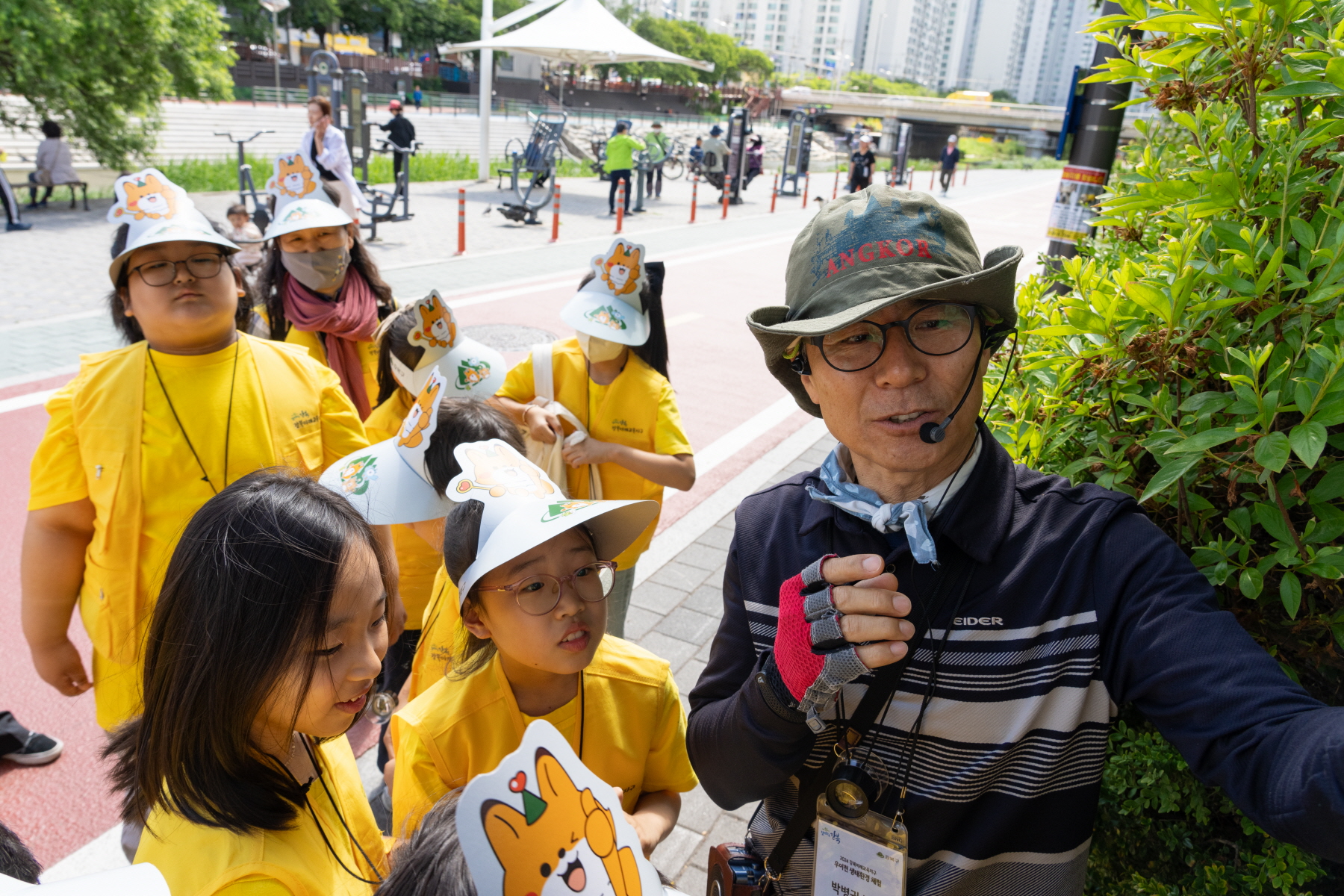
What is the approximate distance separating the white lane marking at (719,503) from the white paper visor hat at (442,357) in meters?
1.63

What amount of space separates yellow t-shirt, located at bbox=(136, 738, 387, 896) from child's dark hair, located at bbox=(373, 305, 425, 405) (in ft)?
5.77

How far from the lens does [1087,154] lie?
223 inches

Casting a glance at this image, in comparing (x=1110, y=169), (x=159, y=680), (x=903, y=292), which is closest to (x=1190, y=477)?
(x=903, y=292)

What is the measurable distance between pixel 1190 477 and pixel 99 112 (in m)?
20.0

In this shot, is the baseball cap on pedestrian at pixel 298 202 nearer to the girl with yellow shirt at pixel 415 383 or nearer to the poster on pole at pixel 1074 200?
the girl with yellow shirt at pixel 415 383

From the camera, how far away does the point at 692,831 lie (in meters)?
3.16

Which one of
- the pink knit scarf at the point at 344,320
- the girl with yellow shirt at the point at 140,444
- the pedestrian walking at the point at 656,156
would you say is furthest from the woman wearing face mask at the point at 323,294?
the pedestrian walking at the point at 656,156

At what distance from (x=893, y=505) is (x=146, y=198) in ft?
7.84

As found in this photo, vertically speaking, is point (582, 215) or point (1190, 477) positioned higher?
point (1190, 477)

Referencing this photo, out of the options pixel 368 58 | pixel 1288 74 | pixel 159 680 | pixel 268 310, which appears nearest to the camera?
pixel 1288 74

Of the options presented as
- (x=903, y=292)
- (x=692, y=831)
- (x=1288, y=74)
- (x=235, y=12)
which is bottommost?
(x=692, y=831)

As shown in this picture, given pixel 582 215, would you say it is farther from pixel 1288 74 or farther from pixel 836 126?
pixel 836 126

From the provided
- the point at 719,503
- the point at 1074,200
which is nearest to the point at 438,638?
the point at 719,503

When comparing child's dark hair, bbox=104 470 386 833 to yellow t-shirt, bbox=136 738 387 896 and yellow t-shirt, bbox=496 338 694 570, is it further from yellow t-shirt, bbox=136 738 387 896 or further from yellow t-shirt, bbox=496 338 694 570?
yellow t-shirt, bbox=496 338 694 570
